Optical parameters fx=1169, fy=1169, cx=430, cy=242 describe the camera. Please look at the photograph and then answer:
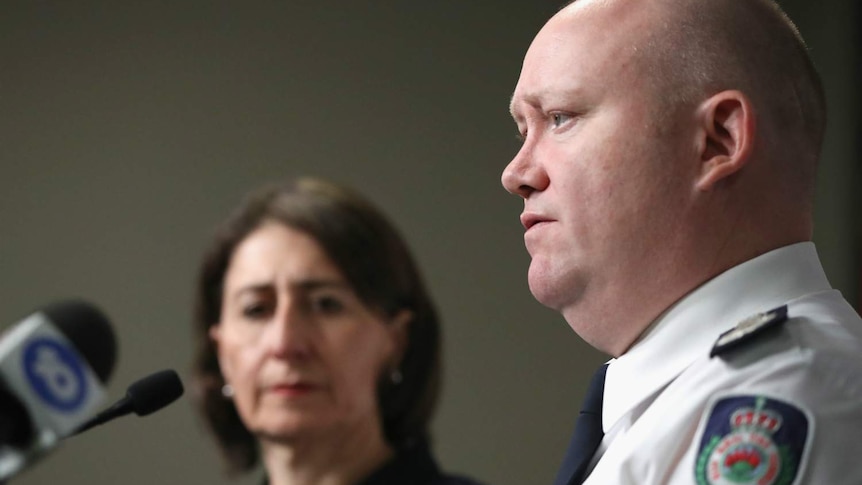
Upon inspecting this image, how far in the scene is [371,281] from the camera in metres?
2.54

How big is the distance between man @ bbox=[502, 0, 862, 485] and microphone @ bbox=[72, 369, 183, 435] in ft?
1.31

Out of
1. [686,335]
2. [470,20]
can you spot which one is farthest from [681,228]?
[470,20]

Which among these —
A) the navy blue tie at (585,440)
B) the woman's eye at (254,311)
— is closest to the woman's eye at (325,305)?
the woman's eye at (254,311)

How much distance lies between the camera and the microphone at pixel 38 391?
0.84 meters

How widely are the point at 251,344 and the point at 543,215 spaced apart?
1.37 metres

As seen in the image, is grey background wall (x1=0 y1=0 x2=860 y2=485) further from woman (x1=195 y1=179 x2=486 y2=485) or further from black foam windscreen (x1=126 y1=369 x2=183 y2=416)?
black foam windscreen (x1=126 y1=369 x2=183 y2=416)

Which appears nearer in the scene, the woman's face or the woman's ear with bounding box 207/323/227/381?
the woman's face

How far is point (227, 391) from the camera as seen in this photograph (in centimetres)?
262

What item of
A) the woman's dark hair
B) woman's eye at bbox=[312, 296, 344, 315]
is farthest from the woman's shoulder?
woman's eye at bbox=[312, 296, 344, 315]

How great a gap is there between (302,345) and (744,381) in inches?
61.5

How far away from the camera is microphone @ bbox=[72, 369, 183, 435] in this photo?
44.1 inches

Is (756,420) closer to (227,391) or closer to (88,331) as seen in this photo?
(88,331)

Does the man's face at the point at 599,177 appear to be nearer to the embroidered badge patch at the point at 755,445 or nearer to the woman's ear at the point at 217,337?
the embroidered badge patch at the point at 755,445

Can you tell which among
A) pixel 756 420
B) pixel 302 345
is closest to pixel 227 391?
pixel 302 345
